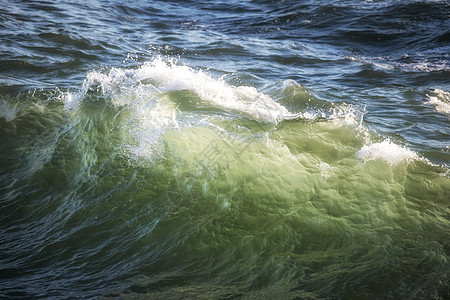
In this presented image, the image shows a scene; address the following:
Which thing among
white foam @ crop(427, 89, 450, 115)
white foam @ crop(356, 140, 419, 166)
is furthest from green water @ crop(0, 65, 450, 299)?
white foam @ crop(427, 89, 450, 115)

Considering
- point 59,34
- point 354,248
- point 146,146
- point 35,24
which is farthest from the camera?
point 35,24

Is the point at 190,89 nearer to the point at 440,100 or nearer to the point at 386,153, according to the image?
the point at 386,153

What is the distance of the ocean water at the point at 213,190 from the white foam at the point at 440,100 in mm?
40

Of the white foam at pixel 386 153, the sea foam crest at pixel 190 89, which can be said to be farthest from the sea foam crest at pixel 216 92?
the white foam at pixel 386 153

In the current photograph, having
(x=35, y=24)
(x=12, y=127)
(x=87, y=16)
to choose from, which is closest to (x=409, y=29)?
(x=87, y=16)

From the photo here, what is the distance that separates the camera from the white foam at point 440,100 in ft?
20.8

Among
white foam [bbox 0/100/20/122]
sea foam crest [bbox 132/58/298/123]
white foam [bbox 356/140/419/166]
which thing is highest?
sea foam crest [bbox 132/58/298/123]

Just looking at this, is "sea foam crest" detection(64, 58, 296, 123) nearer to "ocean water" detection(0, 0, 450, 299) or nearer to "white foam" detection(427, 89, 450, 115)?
"ocean water" detection(0, 0, 450, 299)

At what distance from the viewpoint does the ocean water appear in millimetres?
2867

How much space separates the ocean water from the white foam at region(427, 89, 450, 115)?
0.13 feet

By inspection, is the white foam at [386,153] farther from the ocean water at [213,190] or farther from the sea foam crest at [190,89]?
the sea foam crest at [190,89]

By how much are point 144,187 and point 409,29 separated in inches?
403

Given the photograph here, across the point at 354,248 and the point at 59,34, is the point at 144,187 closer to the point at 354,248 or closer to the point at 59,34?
the point at 354,248

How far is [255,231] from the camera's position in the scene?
3.33 meters
